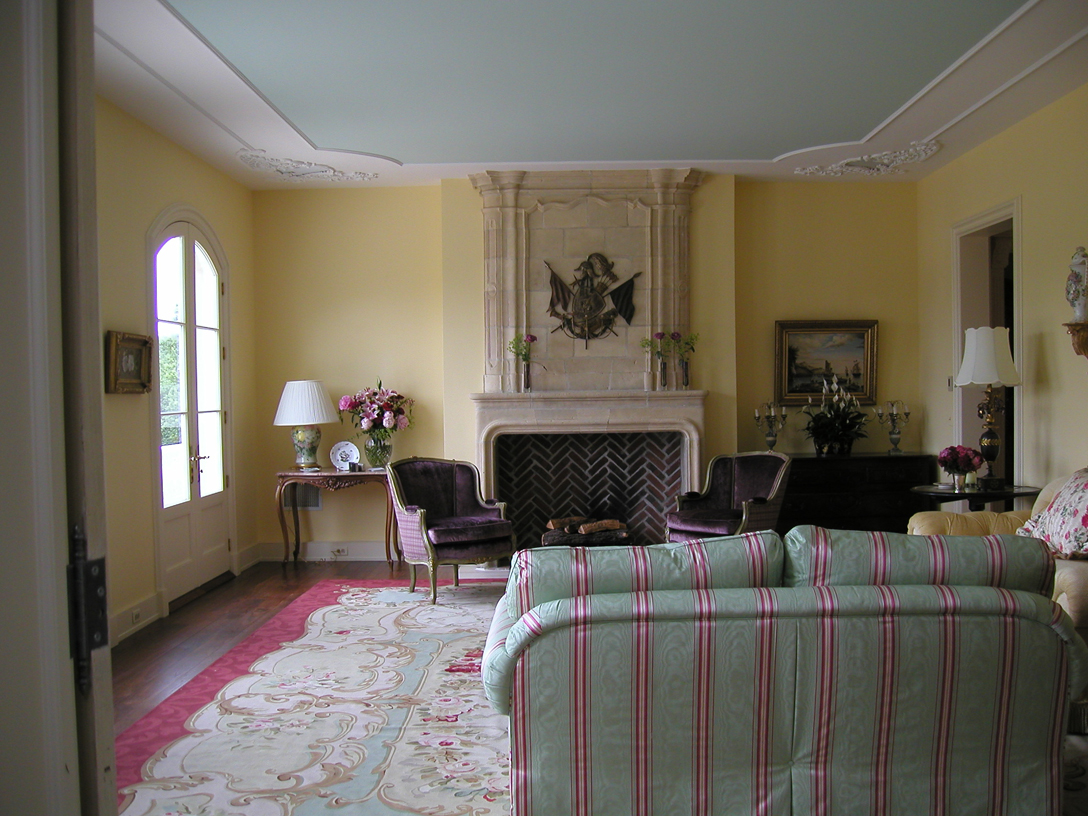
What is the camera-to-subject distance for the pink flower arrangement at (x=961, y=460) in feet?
16.2

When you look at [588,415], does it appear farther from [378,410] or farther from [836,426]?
[836,426]

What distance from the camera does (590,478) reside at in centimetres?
637

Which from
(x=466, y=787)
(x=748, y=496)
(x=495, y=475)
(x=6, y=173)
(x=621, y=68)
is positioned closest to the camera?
(x=6, y=173)

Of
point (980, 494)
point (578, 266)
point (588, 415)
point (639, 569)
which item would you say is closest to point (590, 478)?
point (588, 415)

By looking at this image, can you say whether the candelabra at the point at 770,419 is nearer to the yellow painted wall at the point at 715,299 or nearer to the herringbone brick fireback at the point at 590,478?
the yellow painted wall at the point at 715,299

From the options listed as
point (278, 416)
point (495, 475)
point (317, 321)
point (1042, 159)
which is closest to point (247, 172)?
point (317, 321)

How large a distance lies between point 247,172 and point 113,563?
3148 mm

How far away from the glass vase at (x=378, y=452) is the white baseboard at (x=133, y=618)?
1.92 m

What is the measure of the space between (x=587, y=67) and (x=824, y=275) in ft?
10.7

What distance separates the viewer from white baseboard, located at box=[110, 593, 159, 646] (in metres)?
4.37

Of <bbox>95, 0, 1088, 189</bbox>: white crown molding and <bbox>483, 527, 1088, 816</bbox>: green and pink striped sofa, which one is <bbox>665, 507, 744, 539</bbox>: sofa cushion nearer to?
<bbox>95, 0, 1088, 189</bbox>: white crown molding

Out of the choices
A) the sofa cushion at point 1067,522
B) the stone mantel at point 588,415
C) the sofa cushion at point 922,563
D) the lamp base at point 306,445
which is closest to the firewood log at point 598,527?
the stone mantel at point 588,415

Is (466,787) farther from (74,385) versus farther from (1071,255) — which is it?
(1071,255)

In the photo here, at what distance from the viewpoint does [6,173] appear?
930 mm
